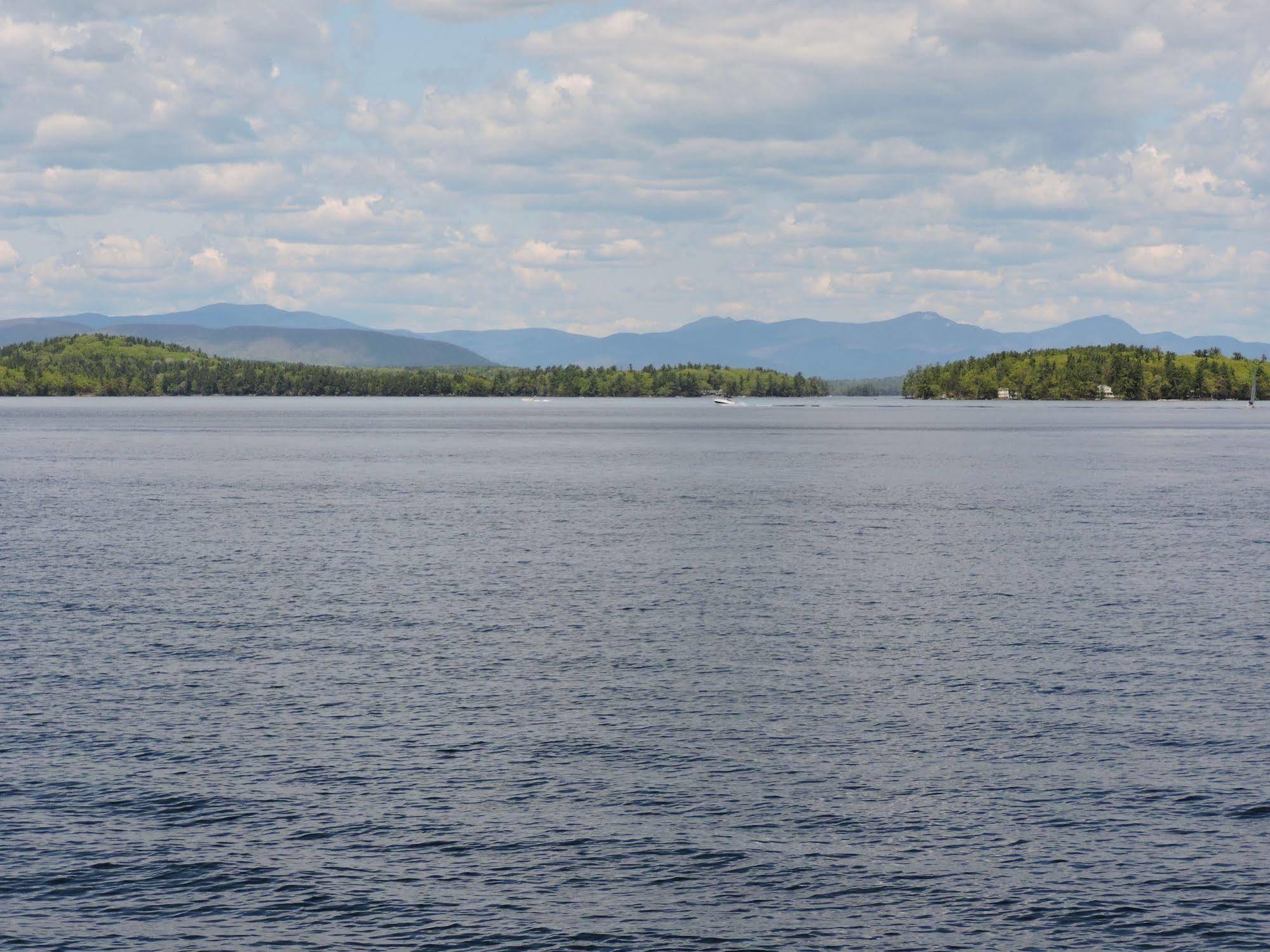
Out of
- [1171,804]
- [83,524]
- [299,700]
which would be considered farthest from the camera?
[83,524]

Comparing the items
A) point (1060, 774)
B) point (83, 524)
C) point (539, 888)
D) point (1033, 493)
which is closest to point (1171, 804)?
point (1060, 774)

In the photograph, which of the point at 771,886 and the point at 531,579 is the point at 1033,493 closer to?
the point at 531,579

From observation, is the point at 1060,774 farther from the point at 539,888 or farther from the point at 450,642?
the point at 450,642

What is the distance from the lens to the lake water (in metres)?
21.9

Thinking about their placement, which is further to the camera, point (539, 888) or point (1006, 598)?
point (1006, 598)

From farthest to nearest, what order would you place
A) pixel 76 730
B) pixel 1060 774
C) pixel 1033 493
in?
pixel 1033 493, pixel 76 730, pixel 1060 774

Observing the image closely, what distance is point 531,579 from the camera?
56500 millimetres

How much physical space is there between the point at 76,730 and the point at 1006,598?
3495 centimetres

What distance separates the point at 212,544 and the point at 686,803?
4841 centimetres

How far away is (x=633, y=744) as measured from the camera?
30906 mm

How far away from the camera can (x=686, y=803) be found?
88.0ft

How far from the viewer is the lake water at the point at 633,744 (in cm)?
2186

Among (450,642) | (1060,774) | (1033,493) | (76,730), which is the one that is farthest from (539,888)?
(1033,493)

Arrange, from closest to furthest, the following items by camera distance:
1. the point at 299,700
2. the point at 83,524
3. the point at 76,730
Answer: the point at 76,730
the point at 299,700
the point at 83,524
